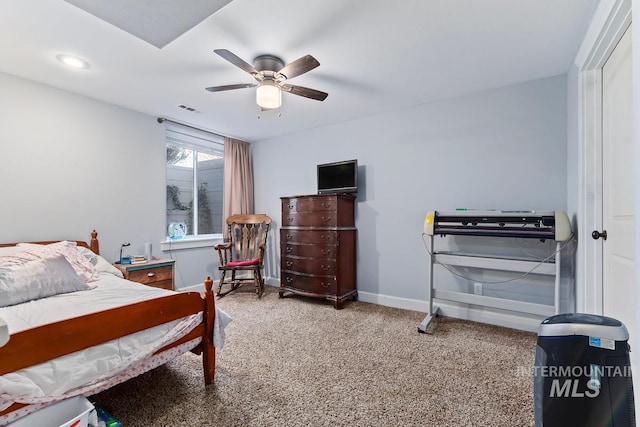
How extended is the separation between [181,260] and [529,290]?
405 centimetres

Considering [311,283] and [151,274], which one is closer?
[151,274]

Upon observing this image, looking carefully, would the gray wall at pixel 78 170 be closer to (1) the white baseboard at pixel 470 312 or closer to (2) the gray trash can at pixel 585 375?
(1) the white baseboard at pixel 470 312

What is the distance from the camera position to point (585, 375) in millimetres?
1022

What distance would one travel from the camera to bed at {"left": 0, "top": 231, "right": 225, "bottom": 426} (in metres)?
1.13

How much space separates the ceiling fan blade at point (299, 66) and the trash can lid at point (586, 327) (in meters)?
1.92

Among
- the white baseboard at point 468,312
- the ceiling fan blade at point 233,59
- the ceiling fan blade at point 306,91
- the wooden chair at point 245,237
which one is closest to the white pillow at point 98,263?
the wooden chair at point 245,237

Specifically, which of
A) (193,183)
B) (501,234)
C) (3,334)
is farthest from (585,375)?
(193,183)

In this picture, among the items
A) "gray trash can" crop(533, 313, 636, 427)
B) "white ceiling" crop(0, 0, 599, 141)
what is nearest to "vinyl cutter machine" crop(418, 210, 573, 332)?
"white ceiling" crop(0, 0, 599, 141)

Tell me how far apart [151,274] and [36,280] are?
44.2 inches

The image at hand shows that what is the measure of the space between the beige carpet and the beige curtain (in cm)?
208

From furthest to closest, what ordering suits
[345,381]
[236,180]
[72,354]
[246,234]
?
[236,180]
[246,234]
[345,381]
[72,354]

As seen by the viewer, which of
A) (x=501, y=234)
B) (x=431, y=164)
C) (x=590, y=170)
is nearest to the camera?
(x=590, y=170)
